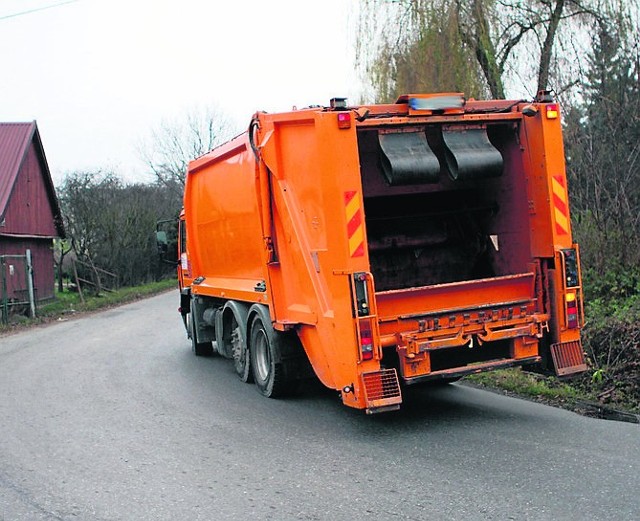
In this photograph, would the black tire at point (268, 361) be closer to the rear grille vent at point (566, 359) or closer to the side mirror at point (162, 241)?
the rear grille vent at point (566, 359)

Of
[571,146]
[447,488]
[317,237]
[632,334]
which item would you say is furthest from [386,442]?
[571,146]

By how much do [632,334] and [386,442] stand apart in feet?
12.0

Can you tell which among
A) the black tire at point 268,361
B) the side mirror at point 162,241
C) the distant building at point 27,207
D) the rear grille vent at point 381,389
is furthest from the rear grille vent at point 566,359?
the distant building at point 27,207

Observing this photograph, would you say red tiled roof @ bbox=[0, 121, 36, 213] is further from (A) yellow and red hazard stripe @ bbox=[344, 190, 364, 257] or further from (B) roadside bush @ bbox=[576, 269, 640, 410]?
A: (A) yellow and red hazard stripe @ bbox=[344, 190, 364, 257]

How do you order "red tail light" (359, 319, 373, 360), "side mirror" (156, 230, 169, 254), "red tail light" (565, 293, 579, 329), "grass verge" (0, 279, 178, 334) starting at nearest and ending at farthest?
"red tail light" (359, 319, 373, 360)
"red tail light" (565, 293, 579, 329)
"side mirror" (156, 230, 169, 254)
"grass verge" (0, 279, 178, 334)

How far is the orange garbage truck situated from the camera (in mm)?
6566

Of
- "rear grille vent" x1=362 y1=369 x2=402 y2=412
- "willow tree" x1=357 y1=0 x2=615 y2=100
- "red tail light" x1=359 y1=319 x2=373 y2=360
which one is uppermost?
"willow tree" x1=357 y1=0 x2=615 y2=100

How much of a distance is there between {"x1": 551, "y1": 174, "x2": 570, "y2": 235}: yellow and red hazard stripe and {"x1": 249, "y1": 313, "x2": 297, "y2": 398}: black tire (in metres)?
3.05

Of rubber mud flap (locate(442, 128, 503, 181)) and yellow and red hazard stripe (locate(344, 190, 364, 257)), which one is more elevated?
rubber mud flap (locate(442, 128, 503, 181))

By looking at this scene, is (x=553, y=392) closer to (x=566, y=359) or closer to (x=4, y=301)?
(x=566, y=359)

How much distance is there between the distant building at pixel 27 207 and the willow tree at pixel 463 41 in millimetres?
14535

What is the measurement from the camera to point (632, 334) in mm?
8547

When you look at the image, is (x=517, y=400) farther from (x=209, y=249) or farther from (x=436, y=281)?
(x=209, y=249)

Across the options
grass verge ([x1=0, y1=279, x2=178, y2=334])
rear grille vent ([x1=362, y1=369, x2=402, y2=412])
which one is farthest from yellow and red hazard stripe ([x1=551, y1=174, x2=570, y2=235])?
grass verge ([x1=0, y1=279, x2=178, y2=334])
